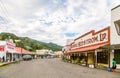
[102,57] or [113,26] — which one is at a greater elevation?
[113,26]

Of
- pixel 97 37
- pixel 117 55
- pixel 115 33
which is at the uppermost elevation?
pixel 115 33

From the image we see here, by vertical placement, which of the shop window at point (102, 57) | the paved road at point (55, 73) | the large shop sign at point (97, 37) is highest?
the large shop sign at point (97, 37)

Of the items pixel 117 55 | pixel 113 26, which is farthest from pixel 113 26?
pixel 117 55

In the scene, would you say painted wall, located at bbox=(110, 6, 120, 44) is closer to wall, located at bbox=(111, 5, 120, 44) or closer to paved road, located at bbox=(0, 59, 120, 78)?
wall, located at bbox=(111, 5, 120, 44)

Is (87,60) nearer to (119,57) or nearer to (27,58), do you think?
(119,57)

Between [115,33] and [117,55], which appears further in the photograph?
[115,33]

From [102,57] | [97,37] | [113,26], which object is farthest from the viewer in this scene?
[97,37]

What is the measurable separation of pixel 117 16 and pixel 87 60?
15952 millimetres

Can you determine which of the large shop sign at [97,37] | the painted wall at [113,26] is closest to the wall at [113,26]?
the painted wall at [113,26]

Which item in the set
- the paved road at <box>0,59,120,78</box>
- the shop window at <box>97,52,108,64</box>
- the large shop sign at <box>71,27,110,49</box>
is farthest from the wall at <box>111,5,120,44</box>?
the paved road at <box>0,59,120,78</box>

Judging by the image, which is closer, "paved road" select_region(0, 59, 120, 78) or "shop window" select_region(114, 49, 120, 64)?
"paved road" select_region(0, 59, 120, 78)

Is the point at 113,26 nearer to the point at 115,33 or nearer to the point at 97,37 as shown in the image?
the point at 115,33

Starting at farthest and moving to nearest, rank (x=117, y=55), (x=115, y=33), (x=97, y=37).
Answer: (x=97, y=37) → (x=115, y=33) → (x=117, y=55)

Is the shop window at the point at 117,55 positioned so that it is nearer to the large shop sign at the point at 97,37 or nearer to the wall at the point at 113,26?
the wall at the point at 113,26
